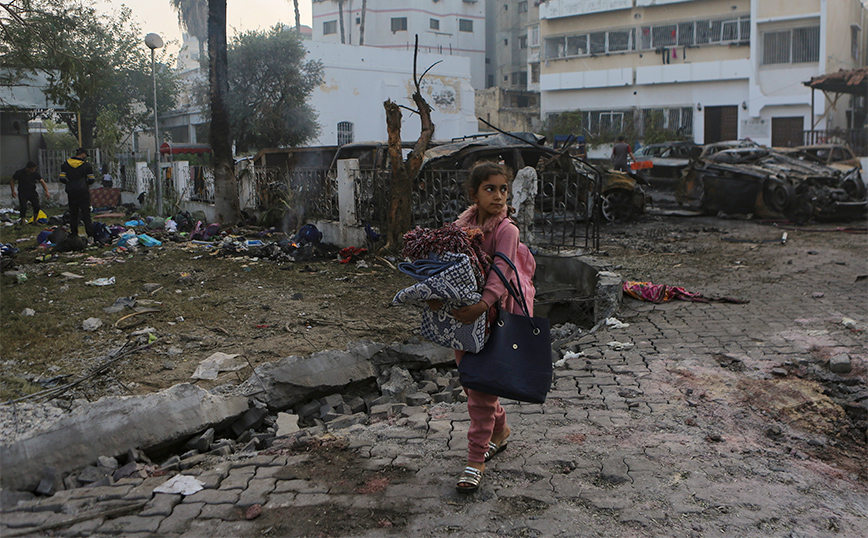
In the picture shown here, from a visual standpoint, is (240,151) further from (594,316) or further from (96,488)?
(96,488)

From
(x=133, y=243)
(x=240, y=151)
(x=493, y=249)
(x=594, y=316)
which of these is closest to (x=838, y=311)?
(x=594, y=316)

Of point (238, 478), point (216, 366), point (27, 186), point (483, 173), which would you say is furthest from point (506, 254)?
point (27, 186)

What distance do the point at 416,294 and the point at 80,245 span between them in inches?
396

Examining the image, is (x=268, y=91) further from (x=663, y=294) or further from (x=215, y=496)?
(x=215, y=496)

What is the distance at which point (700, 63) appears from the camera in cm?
3228

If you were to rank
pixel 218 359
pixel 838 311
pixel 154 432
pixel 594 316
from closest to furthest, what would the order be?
1. pixel 154 432
2. pixel 218 359
3. pixel 838 311
4. pixel 594 316

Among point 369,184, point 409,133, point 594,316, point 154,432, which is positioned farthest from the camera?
point 409,133

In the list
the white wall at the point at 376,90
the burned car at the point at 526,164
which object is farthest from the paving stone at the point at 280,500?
the white wall at the point at 376,90

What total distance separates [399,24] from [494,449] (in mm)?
47013

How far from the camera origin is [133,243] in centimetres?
1161

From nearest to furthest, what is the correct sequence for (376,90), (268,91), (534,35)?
(268,91) < (376,90) < (534,35)

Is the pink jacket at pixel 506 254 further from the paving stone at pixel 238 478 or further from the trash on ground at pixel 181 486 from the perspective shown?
the trash on ground at pixel 181 486

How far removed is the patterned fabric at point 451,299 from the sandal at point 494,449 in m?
0.67

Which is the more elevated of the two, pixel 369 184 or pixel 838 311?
pixel 369 184
